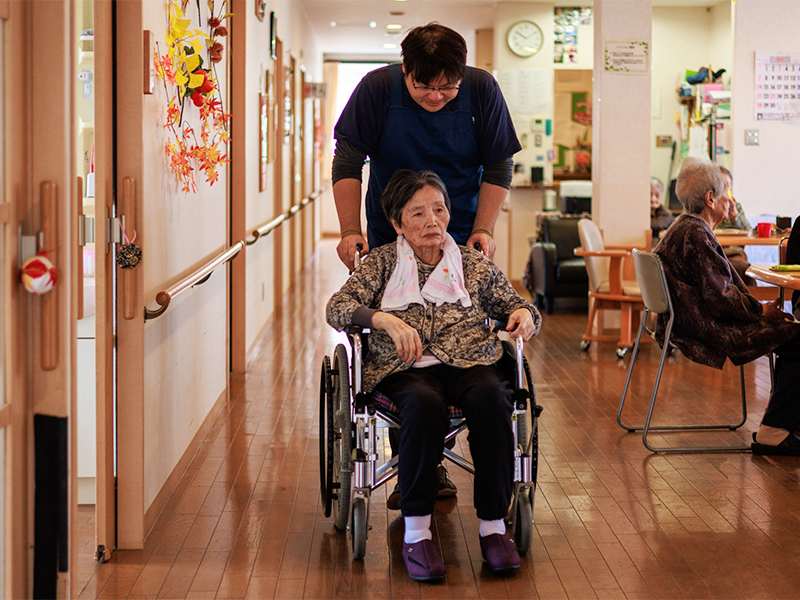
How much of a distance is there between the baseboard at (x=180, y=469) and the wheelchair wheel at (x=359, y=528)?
2.13 ft

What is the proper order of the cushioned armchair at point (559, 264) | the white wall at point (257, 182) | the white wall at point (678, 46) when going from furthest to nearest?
the white wall at point (678, 46)
the cushioned armchair at point (559, 264)
the white wall at point (257, 182)

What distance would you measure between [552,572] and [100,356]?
1.34 m

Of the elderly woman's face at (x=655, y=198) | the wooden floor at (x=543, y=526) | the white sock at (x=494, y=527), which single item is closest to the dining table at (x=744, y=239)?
the elderly woman's face at (x=655, y=198)

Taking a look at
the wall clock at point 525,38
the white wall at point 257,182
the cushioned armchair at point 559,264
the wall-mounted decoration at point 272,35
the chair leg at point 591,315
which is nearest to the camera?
the white wall at point 257,182

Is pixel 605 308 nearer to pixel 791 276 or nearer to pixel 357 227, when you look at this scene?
pixel 791 276

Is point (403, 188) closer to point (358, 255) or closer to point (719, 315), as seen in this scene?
point (358, 255)

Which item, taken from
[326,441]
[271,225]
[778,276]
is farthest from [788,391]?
[271,225]

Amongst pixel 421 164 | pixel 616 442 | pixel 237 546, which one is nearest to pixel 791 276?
pixel 616 442

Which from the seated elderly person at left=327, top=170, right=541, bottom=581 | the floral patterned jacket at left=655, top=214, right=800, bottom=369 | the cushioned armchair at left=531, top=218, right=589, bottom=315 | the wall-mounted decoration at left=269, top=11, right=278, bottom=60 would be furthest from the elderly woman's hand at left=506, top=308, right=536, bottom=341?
the cushioned armchair at left=531, top=218, right=589, bottom=315

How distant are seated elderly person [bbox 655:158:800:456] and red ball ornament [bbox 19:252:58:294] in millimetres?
2448

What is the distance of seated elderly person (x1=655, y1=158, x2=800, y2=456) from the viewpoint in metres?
3.28

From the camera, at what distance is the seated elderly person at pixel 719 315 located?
328 centimetres

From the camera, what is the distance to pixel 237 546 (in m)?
2.54

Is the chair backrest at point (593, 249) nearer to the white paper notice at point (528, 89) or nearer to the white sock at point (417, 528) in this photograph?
the white paper notice at point (528, 89)
